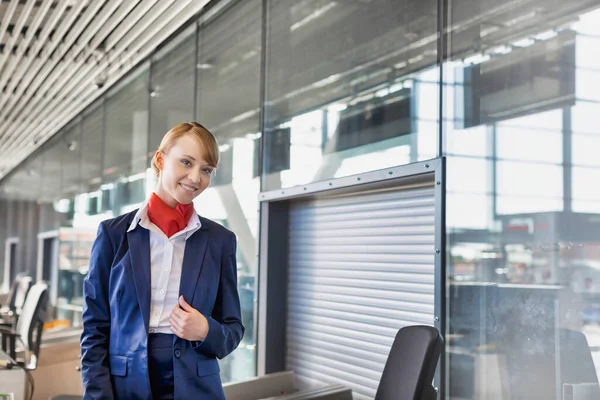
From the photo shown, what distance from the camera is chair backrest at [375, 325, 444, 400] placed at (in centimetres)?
205

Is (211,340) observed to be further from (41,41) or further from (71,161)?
(71,161)

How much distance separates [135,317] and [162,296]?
0.27ft

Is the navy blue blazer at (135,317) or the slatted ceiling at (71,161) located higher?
the slatted ceiling at (71,161)

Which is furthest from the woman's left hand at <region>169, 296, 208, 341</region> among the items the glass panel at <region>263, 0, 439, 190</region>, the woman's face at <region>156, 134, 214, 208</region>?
the glass panel at <region>263, 0, 439, 190</region>

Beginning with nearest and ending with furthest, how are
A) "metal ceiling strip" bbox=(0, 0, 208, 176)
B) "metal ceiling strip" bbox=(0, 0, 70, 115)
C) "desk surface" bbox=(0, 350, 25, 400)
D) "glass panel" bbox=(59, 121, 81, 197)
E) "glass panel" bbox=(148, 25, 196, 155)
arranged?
"desk surface" bbox=(0, 350, 25, 400) < "metal ceiling strip" bbox=(0, 0, 70, 115) < "metal ceiling strip" bbox=(0, 0, 208, 176) < "glass panel" bbox=(148, 25, 196, 155) < "glass panel" bbox=(59, 121, 81, 197)

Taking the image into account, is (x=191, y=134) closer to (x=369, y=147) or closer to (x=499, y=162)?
(x=499, y=162)

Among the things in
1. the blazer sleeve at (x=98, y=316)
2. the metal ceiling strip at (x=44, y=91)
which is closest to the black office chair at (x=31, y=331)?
the metal ceiling strip at (x=44, y=91)

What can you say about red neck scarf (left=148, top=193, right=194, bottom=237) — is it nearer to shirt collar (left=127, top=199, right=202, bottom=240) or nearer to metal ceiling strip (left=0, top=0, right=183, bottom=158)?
shirt collar (left=127, top=199, right=202, bottom=240)

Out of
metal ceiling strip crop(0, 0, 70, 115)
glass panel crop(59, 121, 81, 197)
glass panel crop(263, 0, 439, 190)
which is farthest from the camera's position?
glass panel crop(59, 121, 81, 197)

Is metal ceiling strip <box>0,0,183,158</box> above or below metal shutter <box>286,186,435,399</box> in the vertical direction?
above

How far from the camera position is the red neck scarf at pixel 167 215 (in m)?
1.85

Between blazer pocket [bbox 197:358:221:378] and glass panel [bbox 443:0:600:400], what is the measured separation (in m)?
1.42

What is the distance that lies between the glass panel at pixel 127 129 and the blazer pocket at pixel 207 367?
18.6ft

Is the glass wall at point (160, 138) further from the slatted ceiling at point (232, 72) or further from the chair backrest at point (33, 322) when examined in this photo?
the chair backrest at point (33, 322)
